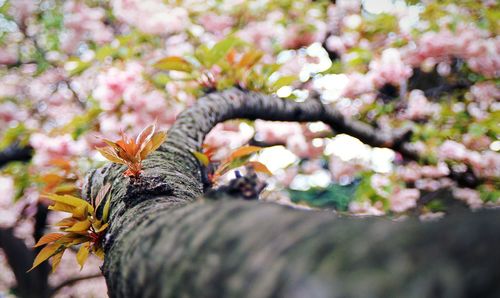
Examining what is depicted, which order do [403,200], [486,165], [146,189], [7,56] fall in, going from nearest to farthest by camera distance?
1. [146,189]
2. [486,165]
3. [403,200]
4. [7,56]

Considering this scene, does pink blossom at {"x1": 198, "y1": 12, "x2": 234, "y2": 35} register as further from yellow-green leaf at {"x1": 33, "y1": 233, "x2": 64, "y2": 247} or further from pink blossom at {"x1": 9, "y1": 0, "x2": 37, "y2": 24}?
yellow-green leaf at {"x1": 33, "y1": 233, "x2": 64, "y2": 247}

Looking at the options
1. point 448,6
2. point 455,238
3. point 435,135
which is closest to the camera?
point 455,238

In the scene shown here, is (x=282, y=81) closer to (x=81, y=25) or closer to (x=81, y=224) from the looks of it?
(x=81, y=224)

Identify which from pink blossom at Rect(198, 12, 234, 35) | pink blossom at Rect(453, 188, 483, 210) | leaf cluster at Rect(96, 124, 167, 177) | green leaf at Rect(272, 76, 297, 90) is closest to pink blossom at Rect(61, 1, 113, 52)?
pink blossom at Rect(198, 12, 234, 35)

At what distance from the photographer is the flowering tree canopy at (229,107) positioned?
0.71m

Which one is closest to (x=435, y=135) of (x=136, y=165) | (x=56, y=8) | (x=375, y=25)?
(x=375, y=25)

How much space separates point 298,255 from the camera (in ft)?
0.60

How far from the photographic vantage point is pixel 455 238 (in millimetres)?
150

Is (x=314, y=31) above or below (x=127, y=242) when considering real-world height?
below

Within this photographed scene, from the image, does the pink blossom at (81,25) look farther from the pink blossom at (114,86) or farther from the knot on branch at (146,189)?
the knot on branch at (146,189)

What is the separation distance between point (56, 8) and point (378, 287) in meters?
3.94

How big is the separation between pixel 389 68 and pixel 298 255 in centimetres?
216

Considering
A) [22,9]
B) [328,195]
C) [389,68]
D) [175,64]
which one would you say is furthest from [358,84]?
[22,9]

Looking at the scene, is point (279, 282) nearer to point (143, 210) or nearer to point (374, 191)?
point (143, 210)
